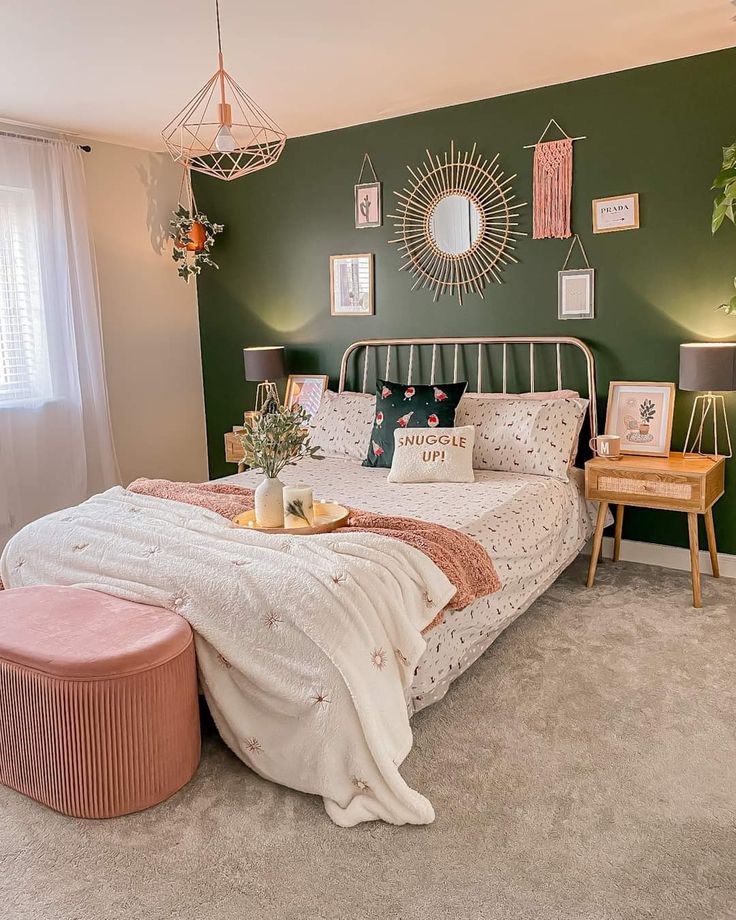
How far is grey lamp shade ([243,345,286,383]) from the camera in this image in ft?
16.3

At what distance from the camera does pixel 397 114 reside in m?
4.52

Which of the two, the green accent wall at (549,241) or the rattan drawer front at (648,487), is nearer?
the rattan drawer front at (648,487)

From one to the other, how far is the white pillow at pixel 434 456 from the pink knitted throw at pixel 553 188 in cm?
124

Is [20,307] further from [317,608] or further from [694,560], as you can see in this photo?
[694,560]

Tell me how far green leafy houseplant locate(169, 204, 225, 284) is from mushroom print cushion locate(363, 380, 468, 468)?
2.08 metres

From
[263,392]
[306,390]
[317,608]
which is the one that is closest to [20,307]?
[263,392]

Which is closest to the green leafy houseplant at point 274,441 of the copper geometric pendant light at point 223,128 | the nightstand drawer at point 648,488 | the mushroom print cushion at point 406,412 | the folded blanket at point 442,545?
the folded blanket at point 442,545

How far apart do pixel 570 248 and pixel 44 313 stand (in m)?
3.08

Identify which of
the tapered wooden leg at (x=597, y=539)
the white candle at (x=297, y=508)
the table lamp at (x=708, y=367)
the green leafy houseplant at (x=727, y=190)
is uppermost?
the green leafy houseplant at (x=727, y=190)

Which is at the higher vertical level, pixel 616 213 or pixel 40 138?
pixel 40 138

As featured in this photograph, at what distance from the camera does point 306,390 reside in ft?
17.0

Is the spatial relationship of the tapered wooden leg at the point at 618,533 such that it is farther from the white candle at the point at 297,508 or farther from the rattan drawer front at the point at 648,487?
the white candle at the point at 297,508

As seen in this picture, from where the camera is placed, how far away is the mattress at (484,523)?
2.64 meters

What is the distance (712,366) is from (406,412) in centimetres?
146
